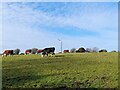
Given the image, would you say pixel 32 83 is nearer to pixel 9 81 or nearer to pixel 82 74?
pixel 9 81

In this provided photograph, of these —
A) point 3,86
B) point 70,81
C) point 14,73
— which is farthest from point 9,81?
point 70,81

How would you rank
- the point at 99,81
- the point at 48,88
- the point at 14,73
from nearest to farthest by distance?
the point at 48,88
the point at 99,81
the point at 14,73

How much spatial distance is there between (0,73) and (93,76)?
18.7 feet

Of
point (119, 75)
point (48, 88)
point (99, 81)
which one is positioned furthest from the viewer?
point (119, 75)

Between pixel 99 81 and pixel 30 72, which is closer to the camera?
pixel 99 81

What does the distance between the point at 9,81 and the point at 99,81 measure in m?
4.46

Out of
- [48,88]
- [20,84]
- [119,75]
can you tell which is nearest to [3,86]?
[20,84]

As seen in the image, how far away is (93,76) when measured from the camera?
1363 cm

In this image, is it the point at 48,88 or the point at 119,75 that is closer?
the point at 48,88

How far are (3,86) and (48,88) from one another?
2.26 metres

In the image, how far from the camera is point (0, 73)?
15953mm

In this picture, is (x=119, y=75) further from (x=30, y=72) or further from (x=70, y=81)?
(x=30, y=72)

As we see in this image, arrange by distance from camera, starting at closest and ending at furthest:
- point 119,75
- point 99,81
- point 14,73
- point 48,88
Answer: point 48,88 → point 99,81 → point 119,75 → point 14,73

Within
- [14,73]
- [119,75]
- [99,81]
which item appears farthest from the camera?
[14,73]
